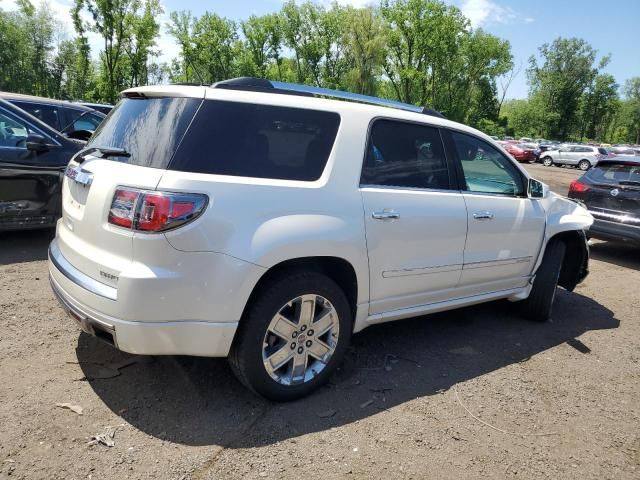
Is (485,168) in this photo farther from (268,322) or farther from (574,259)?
(268,322)

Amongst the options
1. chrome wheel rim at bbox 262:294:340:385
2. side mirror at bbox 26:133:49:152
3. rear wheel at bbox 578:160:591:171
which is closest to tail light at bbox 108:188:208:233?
chrome wheel rim at bbox 262:294:340:385

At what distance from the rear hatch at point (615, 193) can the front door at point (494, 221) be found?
365cm

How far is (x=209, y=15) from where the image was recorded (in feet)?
155

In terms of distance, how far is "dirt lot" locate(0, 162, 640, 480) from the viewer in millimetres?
2445

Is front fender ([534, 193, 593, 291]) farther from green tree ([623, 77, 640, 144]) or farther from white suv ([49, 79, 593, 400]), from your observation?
green tree ([623, 77, 640, 144])

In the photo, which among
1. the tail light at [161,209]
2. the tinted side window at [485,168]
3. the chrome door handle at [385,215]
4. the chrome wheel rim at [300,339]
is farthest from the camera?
the tinted side window at [485,168]

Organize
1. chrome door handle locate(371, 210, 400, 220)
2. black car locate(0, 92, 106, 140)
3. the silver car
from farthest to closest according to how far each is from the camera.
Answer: the silver car
black car locate(0, 92, 106, 140)
chrome door handle locate(371, 210, 400, 220)

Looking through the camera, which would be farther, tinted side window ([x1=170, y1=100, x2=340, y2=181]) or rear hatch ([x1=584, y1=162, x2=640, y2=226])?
rear hatch ([x1=584, y1=162, x2=640, y2=226])

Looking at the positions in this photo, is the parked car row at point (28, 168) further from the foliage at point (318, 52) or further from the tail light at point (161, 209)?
the foliage at point (318, 52)

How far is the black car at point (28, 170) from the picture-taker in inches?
209

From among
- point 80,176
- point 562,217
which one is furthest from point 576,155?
point 80,176

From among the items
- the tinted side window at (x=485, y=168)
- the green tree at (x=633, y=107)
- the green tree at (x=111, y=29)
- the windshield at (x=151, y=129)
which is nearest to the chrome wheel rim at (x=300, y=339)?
the windshield at (x=151, y=129)

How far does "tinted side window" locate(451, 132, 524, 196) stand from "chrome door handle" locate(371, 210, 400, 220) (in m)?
0.95

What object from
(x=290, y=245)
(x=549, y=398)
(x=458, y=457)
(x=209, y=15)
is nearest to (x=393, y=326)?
(x=549, y=398)
